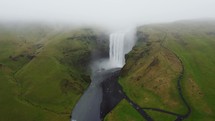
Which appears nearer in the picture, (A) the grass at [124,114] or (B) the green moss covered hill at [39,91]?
(A) the grass at [124,114]

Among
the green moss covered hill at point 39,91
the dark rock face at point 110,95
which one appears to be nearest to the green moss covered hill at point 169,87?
the dark rock face at point 110,95

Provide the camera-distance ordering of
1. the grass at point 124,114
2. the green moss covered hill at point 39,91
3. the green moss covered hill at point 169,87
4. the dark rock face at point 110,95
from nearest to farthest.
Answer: the grass at point 124,114 → the green moss covered hill at point 169,87 → the green moss covered hill at point 39,91 → the dark rock face at point 110,95

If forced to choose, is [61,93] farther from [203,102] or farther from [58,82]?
[203,102]

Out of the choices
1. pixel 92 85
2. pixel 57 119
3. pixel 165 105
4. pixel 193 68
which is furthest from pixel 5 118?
pixel 193 68

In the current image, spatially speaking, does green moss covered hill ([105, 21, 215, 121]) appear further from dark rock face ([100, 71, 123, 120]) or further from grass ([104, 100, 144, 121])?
dark rock face ([100, 71, 123, 120])

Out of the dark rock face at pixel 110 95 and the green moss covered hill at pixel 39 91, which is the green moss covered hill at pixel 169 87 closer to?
the dark rock face at pixel 110 95

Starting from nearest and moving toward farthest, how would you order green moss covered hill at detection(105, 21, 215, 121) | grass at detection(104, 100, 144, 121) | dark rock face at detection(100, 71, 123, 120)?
grass at detection(104, 100, 144, 121)
green moss covered hill at detection(105, 21, 215, 121)
dark rock face at detection(100, 71, 123, 120)

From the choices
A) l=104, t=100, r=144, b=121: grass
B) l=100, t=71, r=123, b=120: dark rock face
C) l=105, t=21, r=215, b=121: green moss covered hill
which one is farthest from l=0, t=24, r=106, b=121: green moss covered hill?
l=105, t=21, r=215, b=121: green moss covered hill

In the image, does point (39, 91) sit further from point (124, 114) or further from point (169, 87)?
point (169, 87)

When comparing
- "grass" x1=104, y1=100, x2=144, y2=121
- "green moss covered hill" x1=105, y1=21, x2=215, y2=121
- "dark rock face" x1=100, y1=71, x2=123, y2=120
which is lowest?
"dark rock face" x1=100, y1=71, x2=123, y2=120
